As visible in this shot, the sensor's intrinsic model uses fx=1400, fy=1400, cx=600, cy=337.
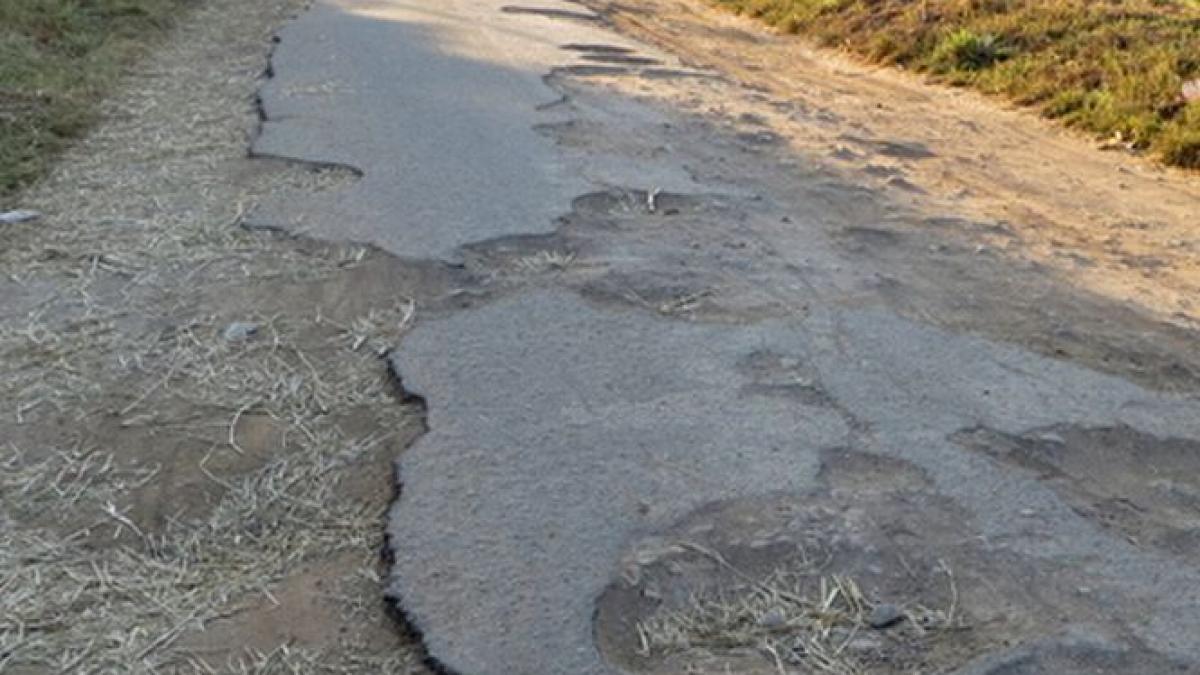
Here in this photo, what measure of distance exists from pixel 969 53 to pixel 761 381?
22.7 ft

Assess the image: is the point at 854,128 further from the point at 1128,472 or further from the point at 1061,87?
the point at 1128,472

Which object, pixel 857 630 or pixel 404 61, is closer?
pixel 857 630

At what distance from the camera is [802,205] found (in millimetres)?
6438

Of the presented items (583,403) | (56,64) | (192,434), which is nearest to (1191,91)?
(583,403)

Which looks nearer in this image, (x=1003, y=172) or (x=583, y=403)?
(x=583, y=403)

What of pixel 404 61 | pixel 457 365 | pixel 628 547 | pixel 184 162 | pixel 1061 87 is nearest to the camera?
pixel 628 547

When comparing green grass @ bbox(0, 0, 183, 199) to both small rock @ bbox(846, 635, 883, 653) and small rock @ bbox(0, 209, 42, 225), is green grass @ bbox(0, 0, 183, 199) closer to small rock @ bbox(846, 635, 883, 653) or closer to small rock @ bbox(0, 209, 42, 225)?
small rock @ bbox(0, 209, 42, 225)

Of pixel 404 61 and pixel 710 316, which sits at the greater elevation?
pixel 710 316

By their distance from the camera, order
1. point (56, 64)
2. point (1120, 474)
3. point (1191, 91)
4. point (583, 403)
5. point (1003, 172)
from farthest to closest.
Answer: point (56, 64) → point (1191, 91) → point (1003, 172) → point (583, 403) → point (1120, 474)

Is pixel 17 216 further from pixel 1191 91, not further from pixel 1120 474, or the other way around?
pixel 1191 91

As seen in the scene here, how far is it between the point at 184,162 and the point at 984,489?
191 inches

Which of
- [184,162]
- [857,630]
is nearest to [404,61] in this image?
[184,162]

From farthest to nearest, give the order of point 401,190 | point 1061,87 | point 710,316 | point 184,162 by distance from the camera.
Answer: point 1061,87
point 184,162
point 401,190
point 710,316

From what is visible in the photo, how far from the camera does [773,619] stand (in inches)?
118
